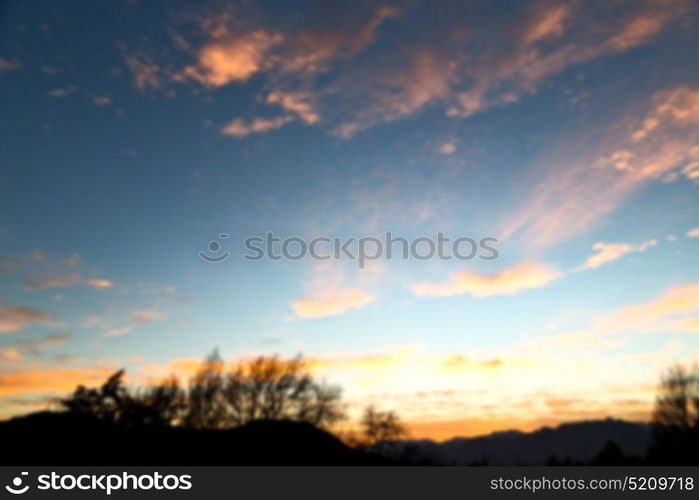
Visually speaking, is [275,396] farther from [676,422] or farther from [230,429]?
[676,422]

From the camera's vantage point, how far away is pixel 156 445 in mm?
32219

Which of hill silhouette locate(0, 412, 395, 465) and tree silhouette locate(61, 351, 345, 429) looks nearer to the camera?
hill silhouette locate(0, 412, 395, 465)

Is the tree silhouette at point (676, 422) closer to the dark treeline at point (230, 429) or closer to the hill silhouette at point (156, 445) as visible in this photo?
the dark treeline at point (230, 429)

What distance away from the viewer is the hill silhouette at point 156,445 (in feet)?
90.0

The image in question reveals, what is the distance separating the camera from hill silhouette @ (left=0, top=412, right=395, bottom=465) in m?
27.4

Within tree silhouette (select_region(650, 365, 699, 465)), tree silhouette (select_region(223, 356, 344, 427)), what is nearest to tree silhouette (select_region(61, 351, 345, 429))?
tree silhouette (select_region(223, 356, 344, 427))

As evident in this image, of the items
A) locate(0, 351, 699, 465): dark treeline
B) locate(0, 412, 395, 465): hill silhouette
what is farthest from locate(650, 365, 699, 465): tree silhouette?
locate(0, 412, 395, 465): hill silhouette

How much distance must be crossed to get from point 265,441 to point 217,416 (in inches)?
814

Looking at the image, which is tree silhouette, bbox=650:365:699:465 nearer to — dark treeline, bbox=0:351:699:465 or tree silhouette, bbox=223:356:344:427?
dark treeline, bbox=0:351:699:465

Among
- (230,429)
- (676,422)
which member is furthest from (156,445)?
(676,422)

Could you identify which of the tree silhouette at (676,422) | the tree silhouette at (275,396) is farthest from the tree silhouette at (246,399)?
the tree silhouette at (676,422)
